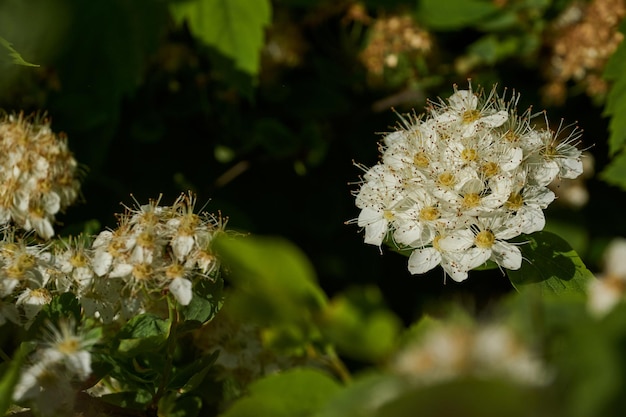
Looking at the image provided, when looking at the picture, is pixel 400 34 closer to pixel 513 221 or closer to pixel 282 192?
pixel 282 192

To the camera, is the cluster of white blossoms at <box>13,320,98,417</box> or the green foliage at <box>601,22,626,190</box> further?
the green foliage at <box>601,22,626,190</box>

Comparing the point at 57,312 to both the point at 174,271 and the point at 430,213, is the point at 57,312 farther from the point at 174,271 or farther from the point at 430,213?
the point at 430,213

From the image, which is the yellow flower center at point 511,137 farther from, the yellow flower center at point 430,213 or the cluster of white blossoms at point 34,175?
the cluster of white blossoms at point 34,175

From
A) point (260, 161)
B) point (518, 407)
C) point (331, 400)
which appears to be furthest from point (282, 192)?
point (518, 407)

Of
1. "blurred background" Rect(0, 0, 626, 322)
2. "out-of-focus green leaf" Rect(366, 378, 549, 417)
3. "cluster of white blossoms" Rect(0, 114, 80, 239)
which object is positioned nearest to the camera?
"out-of-focus green leaf" Rect(366, 378, 549, 417)

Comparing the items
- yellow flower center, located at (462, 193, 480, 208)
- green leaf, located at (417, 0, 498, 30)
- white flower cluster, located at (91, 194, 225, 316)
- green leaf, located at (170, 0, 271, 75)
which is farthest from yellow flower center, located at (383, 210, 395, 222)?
green leaf, located at (417, 0, 498, 30)

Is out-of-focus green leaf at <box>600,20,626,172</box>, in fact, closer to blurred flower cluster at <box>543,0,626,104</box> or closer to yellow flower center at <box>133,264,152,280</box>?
blurred flower cluster at <box>543,0,626,104</box>
